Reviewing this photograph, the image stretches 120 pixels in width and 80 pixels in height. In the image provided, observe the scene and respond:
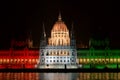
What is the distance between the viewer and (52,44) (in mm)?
121562

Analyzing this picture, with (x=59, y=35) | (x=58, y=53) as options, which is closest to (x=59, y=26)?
(x=59, y=35)

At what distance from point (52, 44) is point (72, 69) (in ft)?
34.8

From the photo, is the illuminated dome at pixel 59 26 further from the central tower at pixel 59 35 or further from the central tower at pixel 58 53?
the central tower at pixel 58 53

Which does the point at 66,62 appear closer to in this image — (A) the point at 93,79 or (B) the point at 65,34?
(B) the point at 65,34

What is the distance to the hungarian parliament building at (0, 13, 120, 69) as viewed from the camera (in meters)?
120

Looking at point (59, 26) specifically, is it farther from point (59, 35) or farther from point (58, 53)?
point (58, 53)

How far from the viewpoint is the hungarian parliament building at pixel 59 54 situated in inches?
4705

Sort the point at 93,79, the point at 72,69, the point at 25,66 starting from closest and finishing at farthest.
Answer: the point at 93,79 → the point at 72,69 → the point at 25,66

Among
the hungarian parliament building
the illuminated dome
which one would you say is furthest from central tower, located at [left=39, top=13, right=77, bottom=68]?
the illuminated dome

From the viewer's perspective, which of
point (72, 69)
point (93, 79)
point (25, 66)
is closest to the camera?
point (93, 79)

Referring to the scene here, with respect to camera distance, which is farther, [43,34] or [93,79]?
[43,34]

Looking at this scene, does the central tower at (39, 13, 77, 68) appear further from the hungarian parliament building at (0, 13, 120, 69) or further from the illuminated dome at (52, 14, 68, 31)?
the illuminated dome at (52, 14, 68, 31)

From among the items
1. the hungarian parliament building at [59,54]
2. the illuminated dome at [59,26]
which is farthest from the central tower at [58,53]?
the illuminated dome at [59,26]

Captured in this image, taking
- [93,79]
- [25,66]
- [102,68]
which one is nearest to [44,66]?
[25,66]
